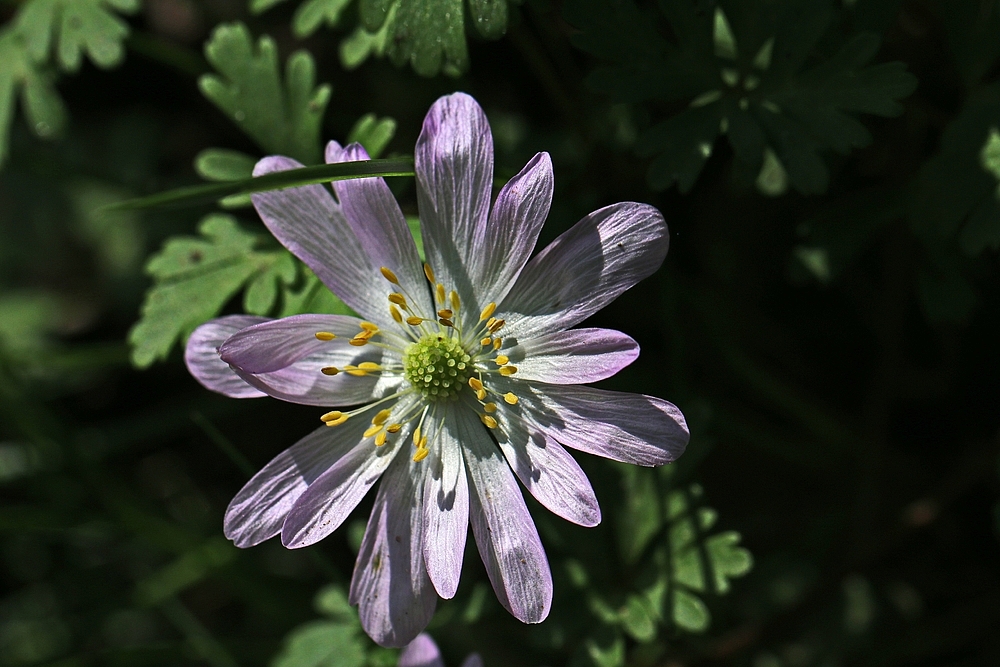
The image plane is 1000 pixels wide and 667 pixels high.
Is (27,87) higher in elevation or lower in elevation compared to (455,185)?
lower

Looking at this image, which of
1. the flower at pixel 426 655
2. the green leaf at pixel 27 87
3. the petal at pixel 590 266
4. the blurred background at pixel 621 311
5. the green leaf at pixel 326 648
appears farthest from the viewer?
the green leaf at pixel 27 87

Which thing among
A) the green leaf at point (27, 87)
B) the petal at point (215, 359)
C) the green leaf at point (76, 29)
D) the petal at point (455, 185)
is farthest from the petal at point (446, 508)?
the green leaf at point (27, 87)

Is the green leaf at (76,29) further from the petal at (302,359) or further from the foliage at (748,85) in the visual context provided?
the foliage at (748,85)

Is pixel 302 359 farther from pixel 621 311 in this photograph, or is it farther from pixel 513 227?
pixel 621 311

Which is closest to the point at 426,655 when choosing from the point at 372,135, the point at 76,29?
the point at 372,135

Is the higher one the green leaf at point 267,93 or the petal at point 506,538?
the green leaf at point 267,93

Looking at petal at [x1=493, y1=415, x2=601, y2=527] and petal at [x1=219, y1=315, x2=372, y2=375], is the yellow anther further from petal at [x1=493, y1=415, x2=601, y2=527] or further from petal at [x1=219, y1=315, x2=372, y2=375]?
petal at [x1=493, y1=415, x2=601, y2=527]

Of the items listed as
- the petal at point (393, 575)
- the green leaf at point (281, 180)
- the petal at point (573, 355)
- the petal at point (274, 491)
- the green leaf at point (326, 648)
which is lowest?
the green leaf at point (326, 648)
